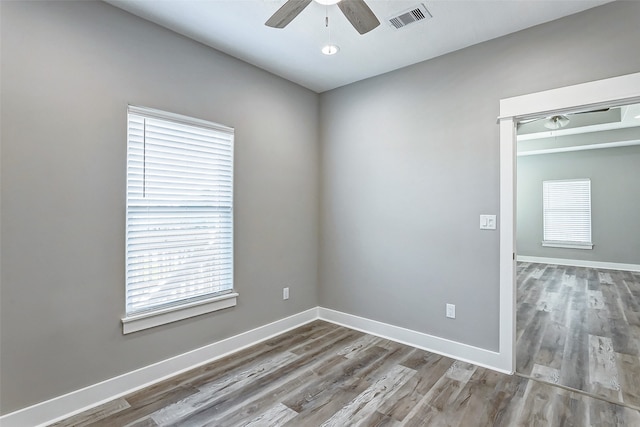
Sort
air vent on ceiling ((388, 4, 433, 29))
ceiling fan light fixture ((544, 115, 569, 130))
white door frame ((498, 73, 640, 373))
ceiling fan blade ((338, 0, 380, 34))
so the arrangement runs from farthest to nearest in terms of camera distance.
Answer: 1. ceiling fan light fixture ((544, 115, 569, 130))
2. white door frame ((498, 73, 640, 373))
3. air vent on ceiling ((388, 4, 433, 29))
4. ceiling fan blade ((338, 0, 380, 34))

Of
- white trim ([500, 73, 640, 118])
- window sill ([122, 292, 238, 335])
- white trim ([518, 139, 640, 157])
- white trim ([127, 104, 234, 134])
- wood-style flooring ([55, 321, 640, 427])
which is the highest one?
white trim ([518, 139, 640, 157])

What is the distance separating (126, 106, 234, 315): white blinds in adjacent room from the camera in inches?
91.5

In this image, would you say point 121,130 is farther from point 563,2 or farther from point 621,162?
point 621,162

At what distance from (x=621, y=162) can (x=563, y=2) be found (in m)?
6.87

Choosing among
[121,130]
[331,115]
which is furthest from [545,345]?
[121,130]

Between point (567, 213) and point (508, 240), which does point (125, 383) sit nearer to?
point (508, 240)

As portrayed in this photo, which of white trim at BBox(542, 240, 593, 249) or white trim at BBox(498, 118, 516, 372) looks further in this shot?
white trim at BBox(542, 240, 593, 249)

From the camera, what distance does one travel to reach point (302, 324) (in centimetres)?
368

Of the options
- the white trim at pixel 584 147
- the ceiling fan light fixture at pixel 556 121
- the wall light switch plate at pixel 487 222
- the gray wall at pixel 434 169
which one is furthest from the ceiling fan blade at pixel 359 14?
the white trim at pixel 584 147

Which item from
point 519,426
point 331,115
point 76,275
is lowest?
point 519,426

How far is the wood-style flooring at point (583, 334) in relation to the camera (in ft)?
8.05

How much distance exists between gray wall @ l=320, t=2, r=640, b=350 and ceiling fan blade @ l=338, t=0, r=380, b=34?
141cm

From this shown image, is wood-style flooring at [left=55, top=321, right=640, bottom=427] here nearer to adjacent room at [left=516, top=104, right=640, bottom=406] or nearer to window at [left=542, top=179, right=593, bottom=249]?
adjacent room at [left=516, top=104, right=640, bottom=406]

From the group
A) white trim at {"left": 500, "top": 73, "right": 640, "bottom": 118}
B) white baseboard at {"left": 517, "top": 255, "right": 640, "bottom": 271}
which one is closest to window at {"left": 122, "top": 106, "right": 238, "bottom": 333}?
white trim at {"left": 500, "top": 73, "right": 640, "bottom": 118}
